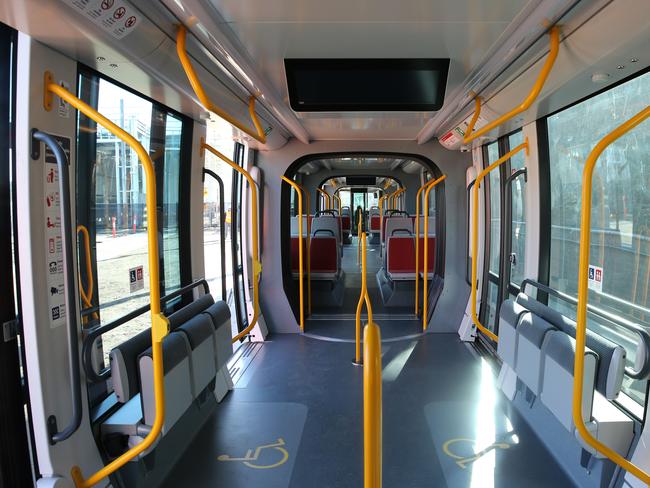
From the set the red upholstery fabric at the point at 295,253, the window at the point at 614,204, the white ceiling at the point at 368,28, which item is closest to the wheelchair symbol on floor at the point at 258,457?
the window at the point at 614,204

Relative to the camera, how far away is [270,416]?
3.52 metres

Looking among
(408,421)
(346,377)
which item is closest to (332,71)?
(408,421)

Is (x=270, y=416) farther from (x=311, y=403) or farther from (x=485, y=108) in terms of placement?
(x=485, y=108)

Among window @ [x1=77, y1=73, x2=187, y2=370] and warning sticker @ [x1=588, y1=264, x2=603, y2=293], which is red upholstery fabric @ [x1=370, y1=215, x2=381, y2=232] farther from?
warning sticker @ [x1=588, y1=264, x2=603, y2=293]

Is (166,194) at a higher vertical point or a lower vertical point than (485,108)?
lower

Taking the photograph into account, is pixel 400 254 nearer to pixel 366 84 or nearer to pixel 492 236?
pixel 492 236

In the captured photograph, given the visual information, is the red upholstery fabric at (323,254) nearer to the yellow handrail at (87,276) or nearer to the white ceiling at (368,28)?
the white ceiling at (368,28)

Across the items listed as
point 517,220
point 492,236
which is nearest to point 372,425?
point 517,220

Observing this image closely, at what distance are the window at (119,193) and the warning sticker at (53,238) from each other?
0.45 meters

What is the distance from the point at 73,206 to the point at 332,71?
62.3 inches

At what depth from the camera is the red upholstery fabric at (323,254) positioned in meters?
7.03

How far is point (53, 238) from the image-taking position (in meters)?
1.97

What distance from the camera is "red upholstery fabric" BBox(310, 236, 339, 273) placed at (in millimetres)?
7026

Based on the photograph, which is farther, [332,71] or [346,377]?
[346,377]
